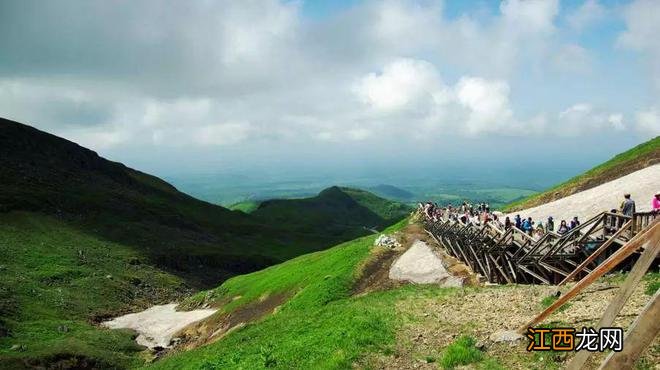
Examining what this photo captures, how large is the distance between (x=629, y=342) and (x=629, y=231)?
22557 millimetres

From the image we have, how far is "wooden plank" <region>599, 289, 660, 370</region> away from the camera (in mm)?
8359

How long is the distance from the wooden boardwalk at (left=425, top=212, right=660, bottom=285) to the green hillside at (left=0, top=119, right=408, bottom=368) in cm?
3240

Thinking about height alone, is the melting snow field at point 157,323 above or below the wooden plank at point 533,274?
below

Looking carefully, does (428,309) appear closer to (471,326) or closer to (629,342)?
(471,326)

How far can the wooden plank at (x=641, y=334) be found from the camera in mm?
8359

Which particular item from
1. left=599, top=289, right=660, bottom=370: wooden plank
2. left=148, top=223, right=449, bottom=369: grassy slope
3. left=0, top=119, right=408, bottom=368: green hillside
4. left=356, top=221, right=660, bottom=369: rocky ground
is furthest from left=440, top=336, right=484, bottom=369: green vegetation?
left=0, top=119, right=408, bottom=368: green hillside

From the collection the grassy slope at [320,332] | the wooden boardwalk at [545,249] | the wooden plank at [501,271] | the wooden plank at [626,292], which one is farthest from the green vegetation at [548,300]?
the wooden plank at [501,271]

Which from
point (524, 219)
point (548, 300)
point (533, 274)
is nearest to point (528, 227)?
point (524, 219)

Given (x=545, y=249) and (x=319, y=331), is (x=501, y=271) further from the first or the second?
(x=319, y=331)

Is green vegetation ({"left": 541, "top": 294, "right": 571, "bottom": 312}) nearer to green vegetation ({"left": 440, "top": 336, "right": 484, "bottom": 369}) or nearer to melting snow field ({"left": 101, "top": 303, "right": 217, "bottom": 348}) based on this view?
green vegetation ({"left": 440, "top": 336, "right": 484, "bottom": 369})

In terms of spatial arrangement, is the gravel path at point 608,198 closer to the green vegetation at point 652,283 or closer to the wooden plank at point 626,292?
the green vegetation at point 652,283

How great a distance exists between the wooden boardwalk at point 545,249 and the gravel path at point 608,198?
48.1ft

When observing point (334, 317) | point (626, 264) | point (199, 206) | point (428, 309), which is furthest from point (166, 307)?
point (199, 206)

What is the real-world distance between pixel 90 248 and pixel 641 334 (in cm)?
9467
